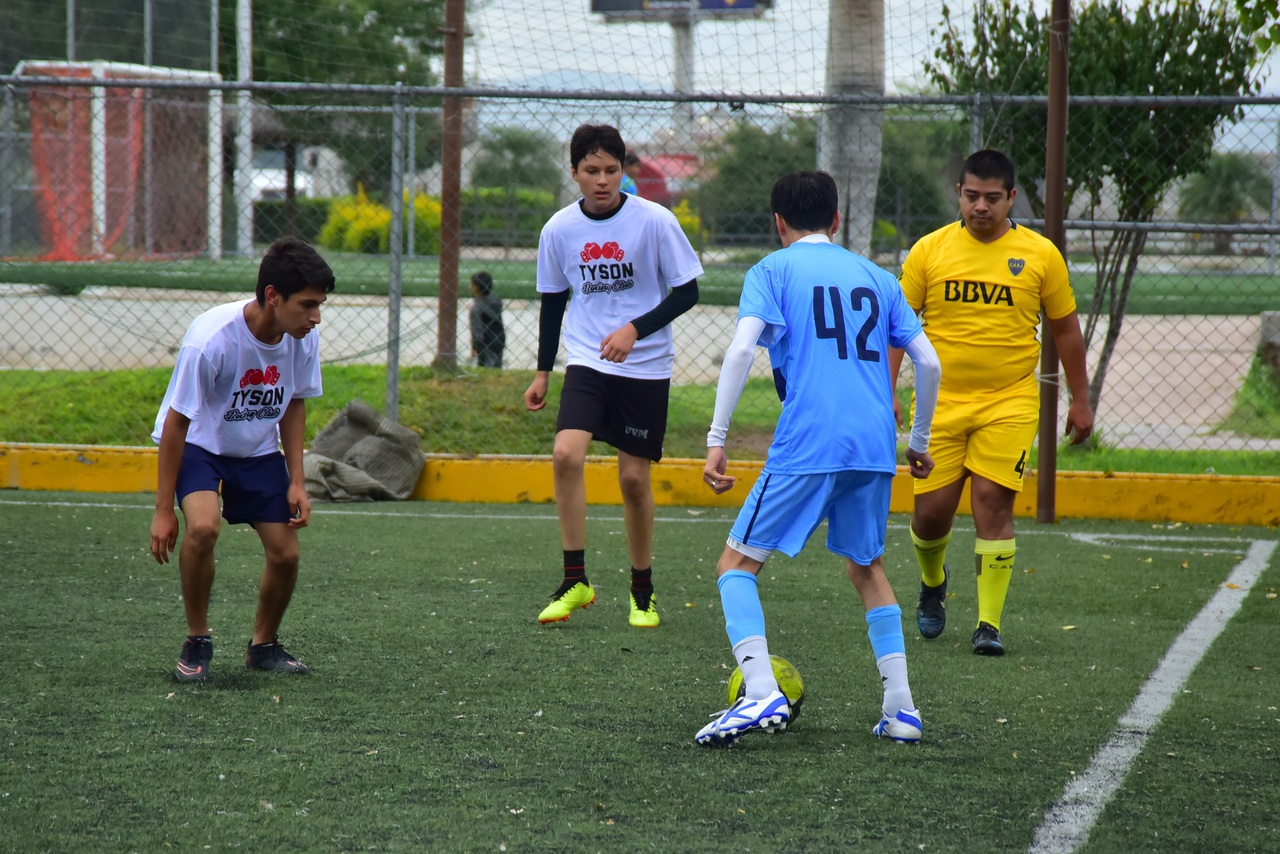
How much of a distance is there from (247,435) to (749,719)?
184 centimetres

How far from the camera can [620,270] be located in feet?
17.0

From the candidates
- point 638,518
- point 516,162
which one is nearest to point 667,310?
point 638,518

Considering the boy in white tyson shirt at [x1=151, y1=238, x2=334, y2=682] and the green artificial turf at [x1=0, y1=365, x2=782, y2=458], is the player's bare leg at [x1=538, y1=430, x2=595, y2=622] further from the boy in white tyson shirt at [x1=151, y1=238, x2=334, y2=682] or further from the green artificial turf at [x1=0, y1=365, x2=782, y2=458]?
the green artificial turf at [x1=0, y1=365, x2=782, y2=458]

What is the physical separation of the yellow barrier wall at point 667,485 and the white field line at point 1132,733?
1771 millimetres

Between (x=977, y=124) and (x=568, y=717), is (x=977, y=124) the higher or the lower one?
the higher one

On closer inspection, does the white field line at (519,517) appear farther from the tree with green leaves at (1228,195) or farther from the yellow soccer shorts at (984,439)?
the tree with green leaves at (1228,195)

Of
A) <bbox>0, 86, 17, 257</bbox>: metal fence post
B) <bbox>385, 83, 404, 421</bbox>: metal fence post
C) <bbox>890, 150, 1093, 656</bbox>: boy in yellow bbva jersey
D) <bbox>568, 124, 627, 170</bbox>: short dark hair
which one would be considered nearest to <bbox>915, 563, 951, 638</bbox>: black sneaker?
<bbox>890, 150, 1093, 656</bbox>: boy in yellow bbva jersey

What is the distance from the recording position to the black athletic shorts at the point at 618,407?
5207 mm

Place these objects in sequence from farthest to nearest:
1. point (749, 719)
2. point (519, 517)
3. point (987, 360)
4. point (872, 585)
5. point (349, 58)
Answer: point (349, 58), point (519, 517), point (987, 360), point (872, 585), point (749, 719)

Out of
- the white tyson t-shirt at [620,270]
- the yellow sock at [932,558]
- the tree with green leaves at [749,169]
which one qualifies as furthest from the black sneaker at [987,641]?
the tree with green leaves at [749,169]

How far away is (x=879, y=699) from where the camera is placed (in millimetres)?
4012

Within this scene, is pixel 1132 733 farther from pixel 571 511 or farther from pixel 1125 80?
pixel 1125 80

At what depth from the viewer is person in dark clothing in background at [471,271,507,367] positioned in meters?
10.5

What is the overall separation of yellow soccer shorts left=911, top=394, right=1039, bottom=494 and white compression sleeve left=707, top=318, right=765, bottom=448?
1620mm
